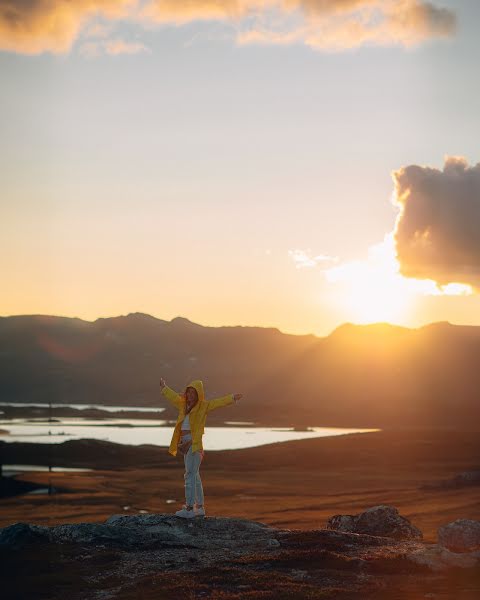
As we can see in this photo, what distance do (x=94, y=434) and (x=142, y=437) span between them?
12.9 metres

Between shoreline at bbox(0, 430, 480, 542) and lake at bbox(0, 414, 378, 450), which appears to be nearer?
shoreline at bbox(0, 430, 480, 542)

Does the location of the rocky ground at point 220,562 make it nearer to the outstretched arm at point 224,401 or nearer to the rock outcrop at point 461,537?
the rock outcrop at point 461,537

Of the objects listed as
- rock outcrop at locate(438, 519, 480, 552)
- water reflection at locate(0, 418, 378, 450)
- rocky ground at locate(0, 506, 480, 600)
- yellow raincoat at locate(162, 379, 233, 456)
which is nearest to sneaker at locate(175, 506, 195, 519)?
rocky ground at locate(0, 506, 480, 600)

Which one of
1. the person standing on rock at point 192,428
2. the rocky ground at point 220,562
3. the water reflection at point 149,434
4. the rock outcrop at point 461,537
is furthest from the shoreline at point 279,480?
the water reflection at point 149,434

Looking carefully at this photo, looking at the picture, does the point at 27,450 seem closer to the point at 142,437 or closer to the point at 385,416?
the point at 142,437

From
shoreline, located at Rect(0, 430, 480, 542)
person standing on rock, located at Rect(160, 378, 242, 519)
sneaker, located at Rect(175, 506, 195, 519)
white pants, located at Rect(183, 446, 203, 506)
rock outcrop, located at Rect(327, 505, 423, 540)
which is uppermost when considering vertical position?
person standing on rock, located at Rect(160, 378, 242, 519)

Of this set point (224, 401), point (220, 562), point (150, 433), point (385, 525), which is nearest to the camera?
point (220, 562)

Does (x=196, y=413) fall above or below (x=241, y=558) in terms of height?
above

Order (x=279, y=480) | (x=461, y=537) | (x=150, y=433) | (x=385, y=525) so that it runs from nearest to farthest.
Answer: (x=461, y=537) → (x=385, y=525) → (x=279, y=480) → (x=150, y=433)

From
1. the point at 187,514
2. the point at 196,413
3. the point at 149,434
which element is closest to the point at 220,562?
the point at 187,514

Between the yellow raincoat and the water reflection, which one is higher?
the yellow raincoat

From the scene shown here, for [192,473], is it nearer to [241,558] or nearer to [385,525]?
[241,558]

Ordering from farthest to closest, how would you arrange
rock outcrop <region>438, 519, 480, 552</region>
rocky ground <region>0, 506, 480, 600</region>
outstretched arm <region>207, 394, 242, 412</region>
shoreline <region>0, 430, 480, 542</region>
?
shoreline <region>0, 430, 480, 542</region> → outstretched arm <region>207, 394, 242, 412</region> → rock outcrop <region>438, 519, 480, 552</region> → rocky ground <region>0, 506, 480, 600</region>

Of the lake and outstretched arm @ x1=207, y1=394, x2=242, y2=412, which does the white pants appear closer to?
outstretched arm @ x1=207, y1=394, x2=242, y2=412
